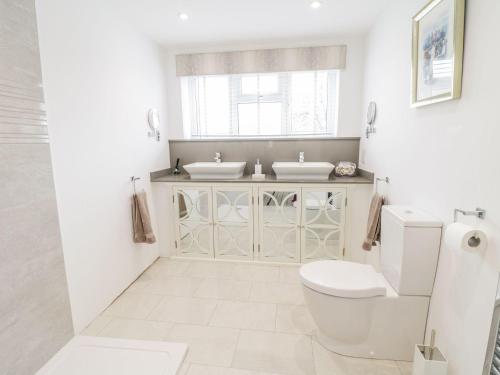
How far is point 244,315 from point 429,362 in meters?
1.17

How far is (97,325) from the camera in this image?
1927 mm

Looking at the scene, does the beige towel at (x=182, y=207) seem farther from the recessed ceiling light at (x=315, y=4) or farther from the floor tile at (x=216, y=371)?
the recessed ceiling light at (x=315, y=4)

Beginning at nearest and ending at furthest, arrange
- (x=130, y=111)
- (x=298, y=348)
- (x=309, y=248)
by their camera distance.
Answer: (x=298, y=348)
(x=130, y=111)
(x=309, y=248)

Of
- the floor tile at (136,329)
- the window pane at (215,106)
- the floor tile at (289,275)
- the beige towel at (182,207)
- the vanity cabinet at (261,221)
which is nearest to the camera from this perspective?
the floor tile at (136,329)

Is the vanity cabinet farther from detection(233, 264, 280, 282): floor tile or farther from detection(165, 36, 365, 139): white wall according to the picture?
detection(165, 36, 365, 139): white wall

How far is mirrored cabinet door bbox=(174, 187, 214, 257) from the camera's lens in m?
2.83

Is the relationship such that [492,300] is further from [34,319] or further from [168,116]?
[168,116]

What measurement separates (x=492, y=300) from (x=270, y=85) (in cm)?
273

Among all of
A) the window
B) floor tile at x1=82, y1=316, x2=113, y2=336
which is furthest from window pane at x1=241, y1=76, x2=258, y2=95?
floor tile at x1=82, y1=316, x2=113, y2=336

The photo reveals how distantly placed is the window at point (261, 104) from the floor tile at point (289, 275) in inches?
59.2

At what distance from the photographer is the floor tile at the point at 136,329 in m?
1.83

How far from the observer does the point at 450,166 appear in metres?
1.32

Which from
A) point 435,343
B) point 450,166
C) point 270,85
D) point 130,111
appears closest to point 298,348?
point 435,343

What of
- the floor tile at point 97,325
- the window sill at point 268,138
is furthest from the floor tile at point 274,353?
the window sill at point 268,138
